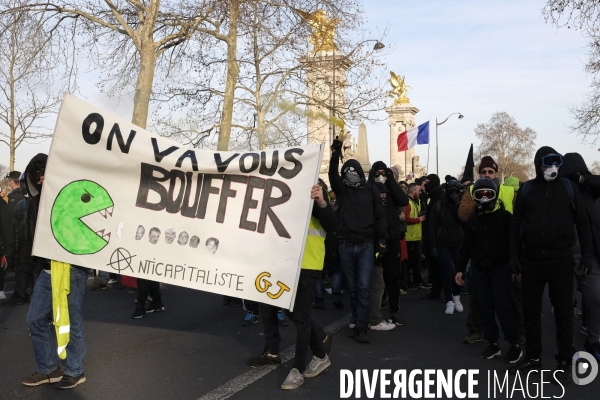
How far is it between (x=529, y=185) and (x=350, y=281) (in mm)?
2413

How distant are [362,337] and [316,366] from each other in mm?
1590

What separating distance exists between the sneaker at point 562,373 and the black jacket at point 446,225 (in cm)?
373

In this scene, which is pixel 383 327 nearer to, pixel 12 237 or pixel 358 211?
pixel 358 211

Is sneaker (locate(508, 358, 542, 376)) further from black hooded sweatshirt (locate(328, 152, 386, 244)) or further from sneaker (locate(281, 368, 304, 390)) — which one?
black hooded sweatshirt (locate(328, 152, 386, 244))

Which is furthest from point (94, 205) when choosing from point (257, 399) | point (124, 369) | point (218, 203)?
point (257, 399)

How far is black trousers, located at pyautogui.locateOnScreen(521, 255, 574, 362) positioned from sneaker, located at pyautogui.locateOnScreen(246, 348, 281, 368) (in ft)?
7.39

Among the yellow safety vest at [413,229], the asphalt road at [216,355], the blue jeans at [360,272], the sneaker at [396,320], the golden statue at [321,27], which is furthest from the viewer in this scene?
the golden statue at [321,27]

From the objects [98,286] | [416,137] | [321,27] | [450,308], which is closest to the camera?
[450,308]

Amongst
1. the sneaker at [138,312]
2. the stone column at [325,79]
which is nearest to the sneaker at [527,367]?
the sneaker at [138,312]

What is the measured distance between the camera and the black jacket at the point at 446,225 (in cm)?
987

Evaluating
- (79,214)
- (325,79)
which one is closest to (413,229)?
(79,214)

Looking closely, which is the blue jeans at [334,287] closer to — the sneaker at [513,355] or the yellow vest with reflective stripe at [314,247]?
the sneaker at [513,355]

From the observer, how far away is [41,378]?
19.2ft

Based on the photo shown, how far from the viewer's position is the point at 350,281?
25.9 ft
